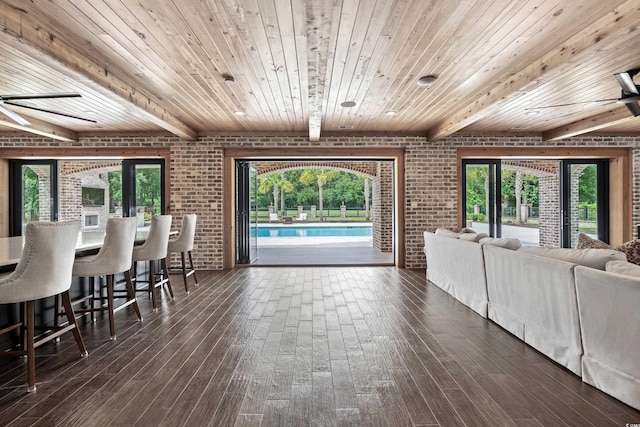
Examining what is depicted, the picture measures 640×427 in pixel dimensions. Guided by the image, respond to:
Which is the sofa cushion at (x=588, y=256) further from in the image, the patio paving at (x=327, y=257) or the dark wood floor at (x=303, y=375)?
the patio paving at (x=327, y=257)

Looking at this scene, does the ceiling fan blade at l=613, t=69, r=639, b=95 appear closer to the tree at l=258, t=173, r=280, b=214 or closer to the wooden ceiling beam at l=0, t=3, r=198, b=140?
the wooden ceiling beam at l=0, t=3, r=198, b=140

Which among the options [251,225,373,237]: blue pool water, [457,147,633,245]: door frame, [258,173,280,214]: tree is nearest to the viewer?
[457,147,633,245]: door frame

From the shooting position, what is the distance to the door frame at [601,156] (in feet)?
22.0

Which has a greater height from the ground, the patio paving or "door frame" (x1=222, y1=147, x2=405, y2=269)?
"door frame" (x1=222, y1=147, x2=405, y2=269)

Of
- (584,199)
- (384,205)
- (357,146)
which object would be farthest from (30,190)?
(584,199)

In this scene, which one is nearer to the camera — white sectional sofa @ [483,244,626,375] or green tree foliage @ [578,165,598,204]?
white sectional sofa @ [483,244,626,375]

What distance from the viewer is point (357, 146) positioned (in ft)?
21.8

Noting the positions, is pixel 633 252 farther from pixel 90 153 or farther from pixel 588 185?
pixel 90 153

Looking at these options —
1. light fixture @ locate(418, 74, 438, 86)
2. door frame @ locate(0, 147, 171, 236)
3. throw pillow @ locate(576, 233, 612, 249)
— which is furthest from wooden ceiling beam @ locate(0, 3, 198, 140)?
throw pillow @ locate(576, 233, 612, 249)

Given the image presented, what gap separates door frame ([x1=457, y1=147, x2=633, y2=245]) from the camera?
22.0ft

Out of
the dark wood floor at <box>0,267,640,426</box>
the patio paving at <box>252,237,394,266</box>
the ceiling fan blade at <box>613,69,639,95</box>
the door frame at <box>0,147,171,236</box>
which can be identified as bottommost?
the dark wood floor at <box>0,267,640,426</box>

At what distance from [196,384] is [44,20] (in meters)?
2.76

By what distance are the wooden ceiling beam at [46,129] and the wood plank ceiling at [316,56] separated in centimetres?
5

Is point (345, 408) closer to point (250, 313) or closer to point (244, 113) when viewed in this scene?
point (250, 313)
